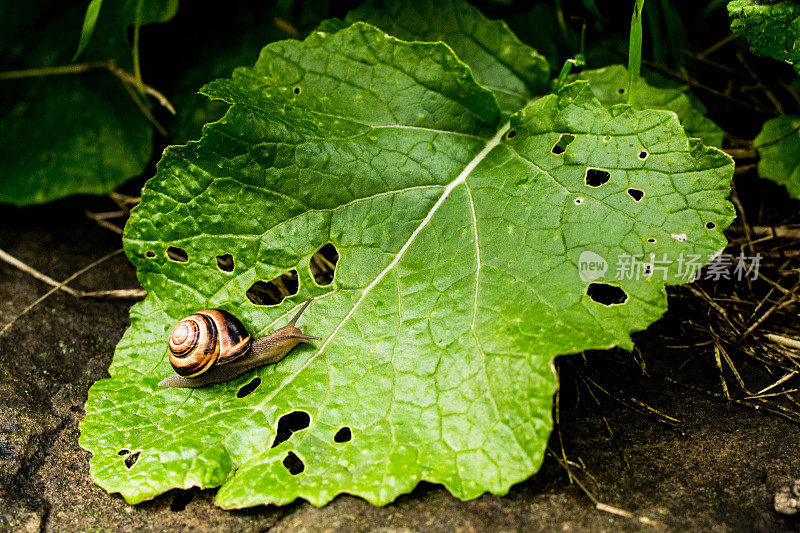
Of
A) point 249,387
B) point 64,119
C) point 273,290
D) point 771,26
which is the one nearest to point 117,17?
point 64,119

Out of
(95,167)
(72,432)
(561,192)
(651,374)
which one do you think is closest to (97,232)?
(95,167)

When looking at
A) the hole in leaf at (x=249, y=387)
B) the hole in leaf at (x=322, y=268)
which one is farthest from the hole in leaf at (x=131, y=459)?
the hole in leaf at (x=322, y=268)

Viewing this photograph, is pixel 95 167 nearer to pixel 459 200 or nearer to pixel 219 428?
pixel 219 428

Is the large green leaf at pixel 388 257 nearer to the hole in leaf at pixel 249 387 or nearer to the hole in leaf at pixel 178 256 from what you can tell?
the hole in leaf at pixel 249 387

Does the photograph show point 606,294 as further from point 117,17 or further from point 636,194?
point 117,17

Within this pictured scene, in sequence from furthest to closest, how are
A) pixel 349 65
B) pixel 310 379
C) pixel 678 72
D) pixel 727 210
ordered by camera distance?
pixel 678 72, pixel 349 65, pixel 310 379, pixel 727 210
